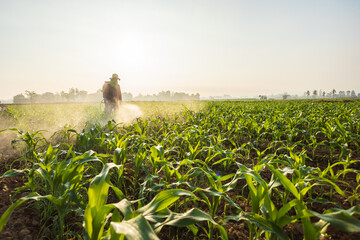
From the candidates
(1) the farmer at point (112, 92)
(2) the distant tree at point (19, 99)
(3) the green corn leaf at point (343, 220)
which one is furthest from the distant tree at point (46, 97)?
(3) the green corn leaf at point (343, 220)

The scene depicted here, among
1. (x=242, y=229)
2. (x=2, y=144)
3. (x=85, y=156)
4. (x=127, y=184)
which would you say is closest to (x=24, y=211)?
(x=85, y=156)

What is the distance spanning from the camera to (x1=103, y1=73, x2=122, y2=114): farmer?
10.7 metres

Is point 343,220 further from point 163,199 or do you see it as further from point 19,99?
point 19,99

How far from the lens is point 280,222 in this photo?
1211mm

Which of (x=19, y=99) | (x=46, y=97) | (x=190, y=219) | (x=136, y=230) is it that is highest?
(x=46, y=97)

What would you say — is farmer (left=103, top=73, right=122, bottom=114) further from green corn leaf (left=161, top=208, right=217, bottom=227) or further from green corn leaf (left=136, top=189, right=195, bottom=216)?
green corn leaf (left=161, top=208, right=217, bottom=227)

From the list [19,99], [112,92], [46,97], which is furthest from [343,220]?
[46,97]

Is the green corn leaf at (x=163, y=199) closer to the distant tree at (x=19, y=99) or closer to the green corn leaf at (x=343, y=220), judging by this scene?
the green corn leaf at (x=343, y=220)

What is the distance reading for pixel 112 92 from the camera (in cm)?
1087

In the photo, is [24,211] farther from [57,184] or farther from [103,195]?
[103,195]

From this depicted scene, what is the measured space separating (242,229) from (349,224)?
120 cm

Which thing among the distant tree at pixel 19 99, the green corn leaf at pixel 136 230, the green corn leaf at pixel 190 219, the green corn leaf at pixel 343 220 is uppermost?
the distant tree at pixel 19 99

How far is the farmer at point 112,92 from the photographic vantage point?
35.1 feet

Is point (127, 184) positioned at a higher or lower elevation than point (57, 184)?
lower
